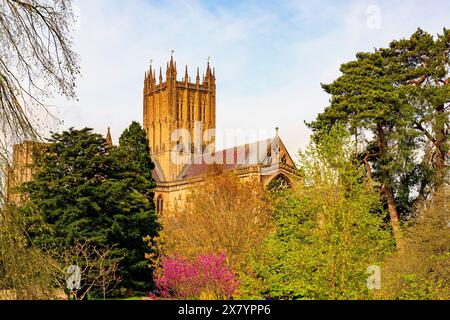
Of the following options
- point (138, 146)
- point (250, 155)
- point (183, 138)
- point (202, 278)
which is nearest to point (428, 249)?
point (202, 278)

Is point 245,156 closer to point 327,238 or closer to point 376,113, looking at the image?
point 376,113

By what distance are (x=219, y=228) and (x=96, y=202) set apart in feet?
19.7

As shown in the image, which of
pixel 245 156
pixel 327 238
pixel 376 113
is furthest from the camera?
pixel 245 156

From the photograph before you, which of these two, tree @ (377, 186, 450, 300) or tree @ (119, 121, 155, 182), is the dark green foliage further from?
tree @ (119, 121, 155, 182)

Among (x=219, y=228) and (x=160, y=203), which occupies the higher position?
(x=160, y=203)

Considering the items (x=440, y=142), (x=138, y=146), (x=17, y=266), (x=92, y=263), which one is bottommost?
(x=17, y=266)

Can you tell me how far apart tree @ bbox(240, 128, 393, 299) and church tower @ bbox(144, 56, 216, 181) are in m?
59.3

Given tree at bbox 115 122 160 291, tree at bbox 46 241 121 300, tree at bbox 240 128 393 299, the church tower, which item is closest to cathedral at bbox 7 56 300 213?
the church tower

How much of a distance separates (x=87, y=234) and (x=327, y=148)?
1345 cm

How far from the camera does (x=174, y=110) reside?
262ft

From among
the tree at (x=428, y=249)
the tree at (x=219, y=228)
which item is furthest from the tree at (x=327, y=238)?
the tree at (x=219, y=228)

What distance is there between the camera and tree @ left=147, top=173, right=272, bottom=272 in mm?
25578

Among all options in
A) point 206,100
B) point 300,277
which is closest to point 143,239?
point 300,277

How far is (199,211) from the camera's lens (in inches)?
1264
